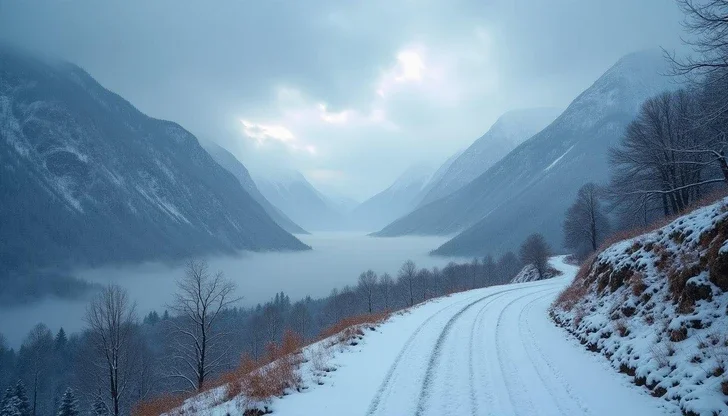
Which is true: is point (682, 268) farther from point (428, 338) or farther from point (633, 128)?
point (633, 128)

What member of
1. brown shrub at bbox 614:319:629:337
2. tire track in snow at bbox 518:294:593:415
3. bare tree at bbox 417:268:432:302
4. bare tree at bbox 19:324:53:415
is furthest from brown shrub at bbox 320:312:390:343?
bare tree at bbox 417:268:432:302

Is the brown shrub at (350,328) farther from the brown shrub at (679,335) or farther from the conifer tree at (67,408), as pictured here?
the conifer tree at (67,408)

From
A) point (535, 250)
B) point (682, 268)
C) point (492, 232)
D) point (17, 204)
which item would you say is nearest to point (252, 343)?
point (535, 250)

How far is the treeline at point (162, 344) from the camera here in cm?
2858

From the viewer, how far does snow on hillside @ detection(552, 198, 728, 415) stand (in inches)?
254

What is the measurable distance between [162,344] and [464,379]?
87093 millimetres

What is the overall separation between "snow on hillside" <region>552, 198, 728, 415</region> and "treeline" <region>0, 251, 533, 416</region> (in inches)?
495

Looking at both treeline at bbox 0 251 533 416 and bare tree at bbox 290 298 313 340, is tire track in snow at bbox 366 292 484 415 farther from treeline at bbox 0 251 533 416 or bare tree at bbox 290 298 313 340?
bare tree at bbox 290 298 313 340

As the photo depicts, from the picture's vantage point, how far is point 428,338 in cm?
1254

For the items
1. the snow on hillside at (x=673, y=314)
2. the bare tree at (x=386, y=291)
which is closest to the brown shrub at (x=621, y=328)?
the snow on hillside at (x=673, y=314)

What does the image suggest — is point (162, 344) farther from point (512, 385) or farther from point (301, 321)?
point (512, 385)

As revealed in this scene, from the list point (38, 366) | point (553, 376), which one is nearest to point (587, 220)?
point (553, 376)

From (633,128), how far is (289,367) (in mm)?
32668

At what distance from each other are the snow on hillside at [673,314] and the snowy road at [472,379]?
21.0 inches
